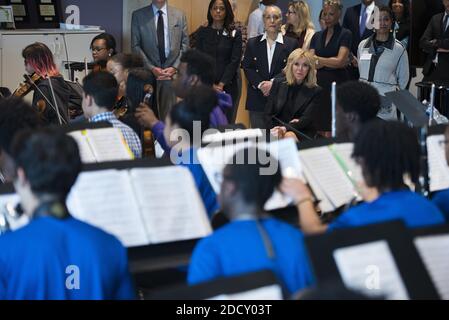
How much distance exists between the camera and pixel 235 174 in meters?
2.96

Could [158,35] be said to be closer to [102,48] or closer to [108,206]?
[102,48]

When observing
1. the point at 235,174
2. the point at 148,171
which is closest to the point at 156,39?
the point at 148,171

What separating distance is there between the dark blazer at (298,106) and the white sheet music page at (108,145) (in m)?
2.36

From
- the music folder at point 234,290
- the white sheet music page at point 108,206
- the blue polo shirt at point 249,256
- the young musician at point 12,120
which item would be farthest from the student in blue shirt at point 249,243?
the young musician at point 12,120

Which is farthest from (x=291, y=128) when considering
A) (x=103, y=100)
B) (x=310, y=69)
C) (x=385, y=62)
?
(x=385, y=62)

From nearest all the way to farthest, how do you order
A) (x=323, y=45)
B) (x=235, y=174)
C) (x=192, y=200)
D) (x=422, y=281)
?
(x=422, y=281) → (x=235, y=174) → (x=192, y=200) → (x=323, y=45)

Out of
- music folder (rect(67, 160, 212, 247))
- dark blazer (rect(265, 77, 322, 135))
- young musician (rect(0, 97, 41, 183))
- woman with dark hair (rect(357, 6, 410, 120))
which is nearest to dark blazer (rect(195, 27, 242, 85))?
woman with dark hair (rect(357, 6, 410, 120))

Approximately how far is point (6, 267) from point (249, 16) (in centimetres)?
705

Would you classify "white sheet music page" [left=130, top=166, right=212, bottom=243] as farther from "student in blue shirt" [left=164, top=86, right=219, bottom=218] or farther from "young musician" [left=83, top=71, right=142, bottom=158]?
"young musician" [left=83, top=71, right=142, bottom=158]

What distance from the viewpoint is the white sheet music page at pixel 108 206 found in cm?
341

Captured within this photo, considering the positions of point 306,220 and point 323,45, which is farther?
point 323,45

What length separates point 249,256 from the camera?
2.79 metres

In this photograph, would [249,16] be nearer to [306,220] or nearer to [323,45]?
[323,45]

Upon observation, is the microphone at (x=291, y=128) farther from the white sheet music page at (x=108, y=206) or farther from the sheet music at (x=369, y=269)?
the sheet music at (x=369, y=269)
